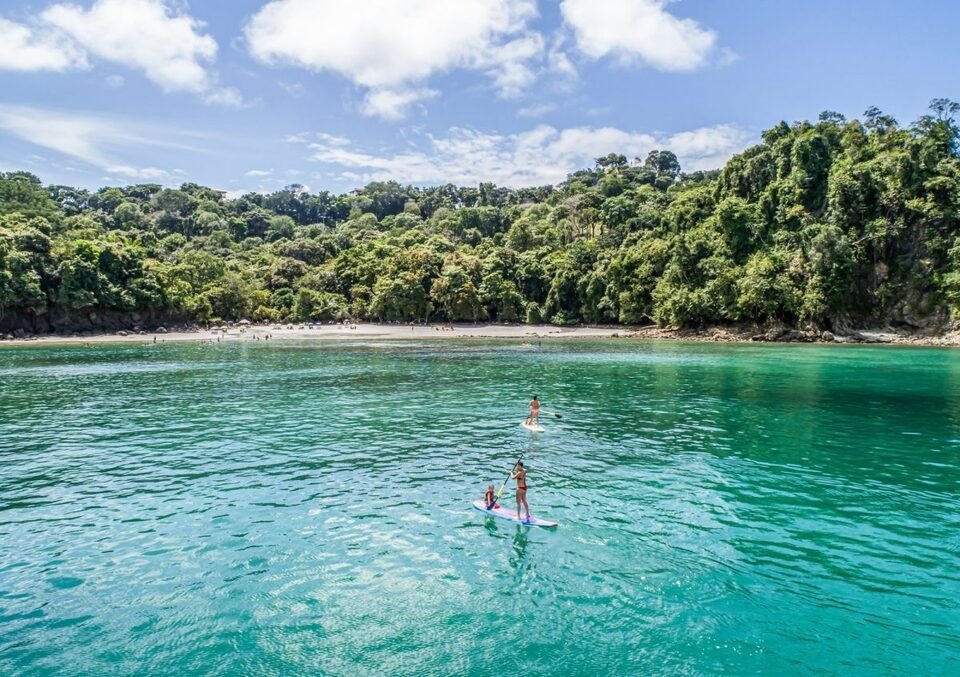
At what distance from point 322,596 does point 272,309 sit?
131 meters

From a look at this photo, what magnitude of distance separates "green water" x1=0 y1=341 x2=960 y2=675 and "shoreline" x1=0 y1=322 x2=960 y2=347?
2486 inches

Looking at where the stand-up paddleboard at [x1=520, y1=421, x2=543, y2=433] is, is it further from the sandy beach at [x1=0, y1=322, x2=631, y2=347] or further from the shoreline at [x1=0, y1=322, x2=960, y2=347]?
the sandy beach at [x1=0, y1=322, x2=631, y2=347]

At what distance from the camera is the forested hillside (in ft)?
307

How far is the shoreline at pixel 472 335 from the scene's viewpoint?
93.8m

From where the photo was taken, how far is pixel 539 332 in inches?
4786

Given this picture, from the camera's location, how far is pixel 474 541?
656 inches

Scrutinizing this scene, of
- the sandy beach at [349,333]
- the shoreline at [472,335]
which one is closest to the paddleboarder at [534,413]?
the shoreline at [472,335]

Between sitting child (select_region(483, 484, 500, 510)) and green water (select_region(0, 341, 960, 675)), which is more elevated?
sitting child (select_region(483, 484, 500, 510))

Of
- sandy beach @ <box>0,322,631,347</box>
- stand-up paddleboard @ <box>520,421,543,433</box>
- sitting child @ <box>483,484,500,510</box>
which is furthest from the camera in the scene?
sandy beach @ <box>0,322,631,347</box>

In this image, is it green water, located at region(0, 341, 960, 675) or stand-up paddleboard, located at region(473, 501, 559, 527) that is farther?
stand-up paddleboard, located at region(473, 501, 559, 527)

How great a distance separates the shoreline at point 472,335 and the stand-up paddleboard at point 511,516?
9015 centimetres

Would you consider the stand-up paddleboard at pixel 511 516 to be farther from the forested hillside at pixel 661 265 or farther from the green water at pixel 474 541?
the forested hillside at pixel 661 265

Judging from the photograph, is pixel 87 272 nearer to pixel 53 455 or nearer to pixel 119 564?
pixel 53 455

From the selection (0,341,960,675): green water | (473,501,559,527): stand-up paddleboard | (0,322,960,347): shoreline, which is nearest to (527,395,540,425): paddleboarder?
(0,341,960,675): green water
